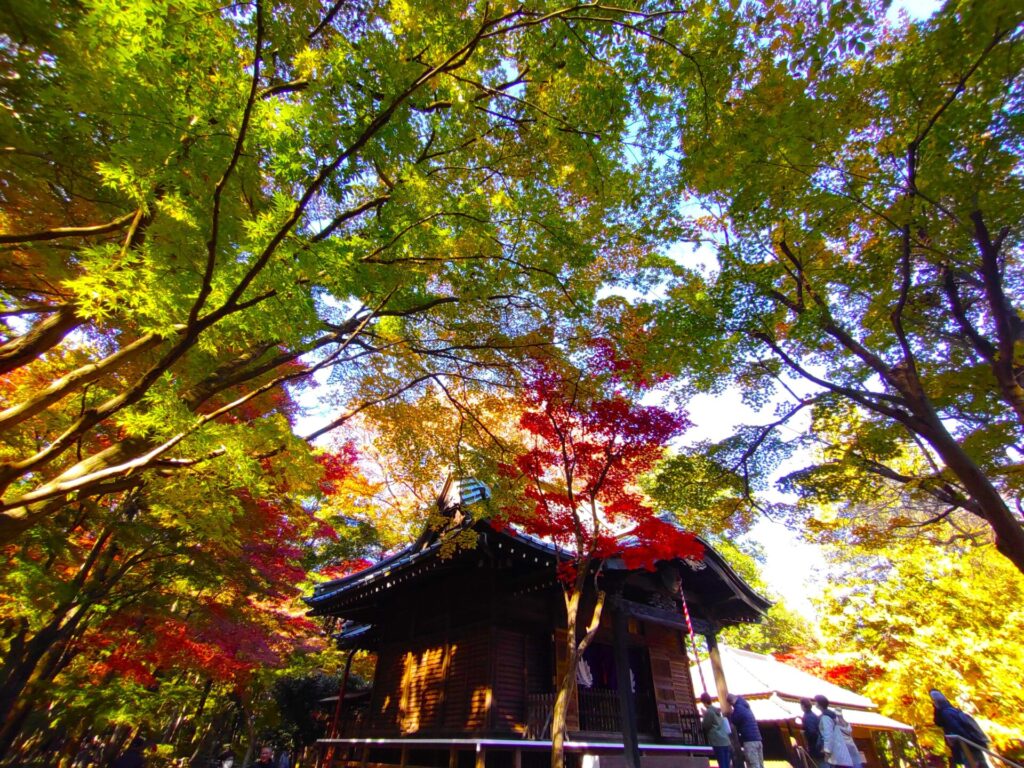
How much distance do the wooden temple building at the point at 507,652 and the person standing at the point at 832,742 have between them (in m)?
2.44

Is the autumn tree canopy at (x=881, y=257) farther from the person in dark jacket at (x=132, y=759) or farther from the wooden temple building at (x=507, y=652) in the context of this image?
the person in dark jacket at (x=132, y=759)

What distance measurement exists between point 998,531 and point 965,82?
5951mm

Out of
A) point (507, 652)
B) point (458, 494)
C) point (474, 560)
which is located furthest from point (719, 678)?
point (458, 494)

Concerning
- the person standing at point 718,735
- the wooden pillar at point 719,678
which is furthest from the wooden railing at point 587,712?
the wooden pillar at point 719,678

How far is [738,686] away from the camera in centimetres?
1378

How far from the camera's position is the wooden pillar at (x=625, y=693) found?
7406 millimetres

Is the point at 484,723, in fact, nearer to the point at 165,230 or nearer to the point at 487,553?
the point at 487,553

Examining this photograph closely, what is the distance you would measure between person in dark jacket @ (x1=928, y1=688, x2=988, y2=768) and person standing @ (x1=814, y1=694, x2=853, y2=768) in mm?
1428

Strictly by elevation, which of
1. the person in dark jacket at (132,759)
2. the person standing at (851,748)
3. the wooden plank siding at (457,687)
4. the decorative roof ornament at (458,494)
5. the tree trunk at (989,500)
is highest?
the decorative roof ornament at (458,494)

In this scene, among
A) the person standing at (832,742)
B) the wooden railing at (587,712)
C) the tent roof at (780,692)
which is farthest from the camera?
the tent roof at (780,692)

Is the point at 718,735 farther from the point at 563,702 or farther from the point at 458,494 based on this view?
the point at 458,494

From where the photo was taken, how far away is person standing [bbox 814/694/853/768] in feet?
24.1

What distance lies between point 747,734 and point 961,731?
321 centimetres

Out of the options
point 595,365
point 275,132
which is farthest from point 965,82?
point 275,132
